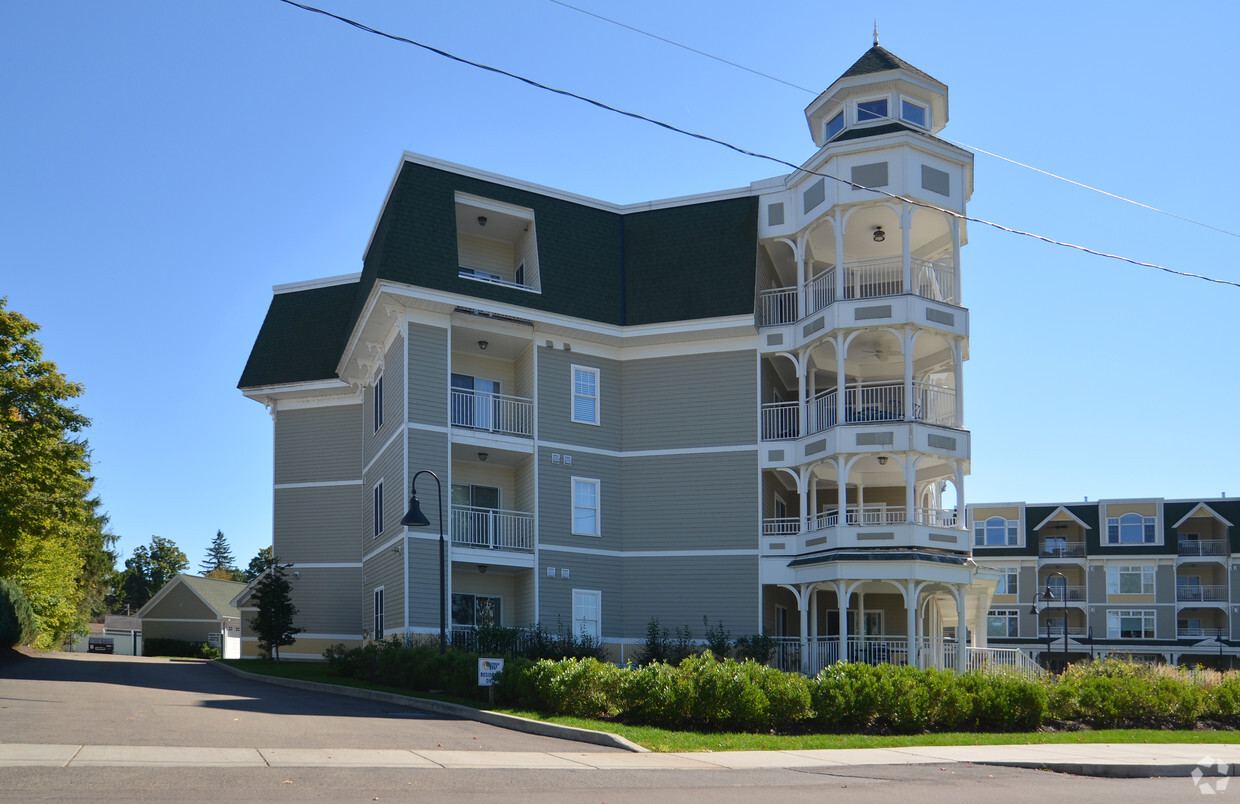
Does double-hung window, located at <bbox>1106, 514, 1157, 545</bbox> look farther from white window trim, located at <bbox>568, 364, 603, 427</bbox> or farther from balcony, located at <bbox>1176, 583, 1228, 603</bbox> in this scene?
white window trim, located at <bbox>568, 364, 603, 427</bbox>

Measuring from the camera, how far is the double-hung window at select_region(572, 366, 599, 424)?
32906mm

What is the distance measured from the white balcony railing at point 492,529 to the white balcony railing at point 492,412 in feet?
7.55

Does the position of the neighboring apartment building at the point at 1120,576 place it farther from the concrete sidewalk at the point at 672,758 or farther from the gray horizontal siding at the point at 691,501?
the concrete sidewalk at the point at 672,758

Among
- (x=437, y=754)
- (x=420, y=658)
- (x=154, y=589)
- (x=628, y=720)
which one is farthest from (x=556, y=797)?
(x=154, y=589)

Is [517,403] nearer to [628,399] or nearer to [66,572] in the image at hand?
[628,399]

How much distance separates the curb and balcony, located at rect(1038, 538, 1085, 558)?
5551 cm

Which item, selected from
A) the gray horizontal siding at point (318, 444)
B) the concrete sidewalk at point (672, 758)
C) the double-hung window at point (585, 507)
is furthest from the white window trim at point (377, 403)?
the concrete sidewalk at point (672, 758)

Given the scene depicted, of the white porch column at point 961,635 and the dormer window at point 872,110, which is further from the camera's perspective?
the dormer window at point 872,110

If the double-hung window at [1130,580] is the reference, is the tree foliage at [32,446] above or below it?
above

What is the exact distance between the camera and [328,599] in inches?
1500

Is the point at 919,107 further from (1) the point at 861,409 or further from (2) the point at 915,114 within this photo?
(1) the point at 861,409

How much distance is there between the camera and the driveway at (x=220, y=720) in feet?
50.1

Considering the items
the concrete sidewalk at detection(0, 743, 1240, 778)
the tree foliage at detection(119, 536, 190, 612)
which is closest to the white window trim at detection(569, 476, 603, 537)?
the concrete sidewalk at detection(0, 743, 1240, 778)

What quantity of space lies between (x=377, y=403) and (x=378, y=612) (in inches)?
254
